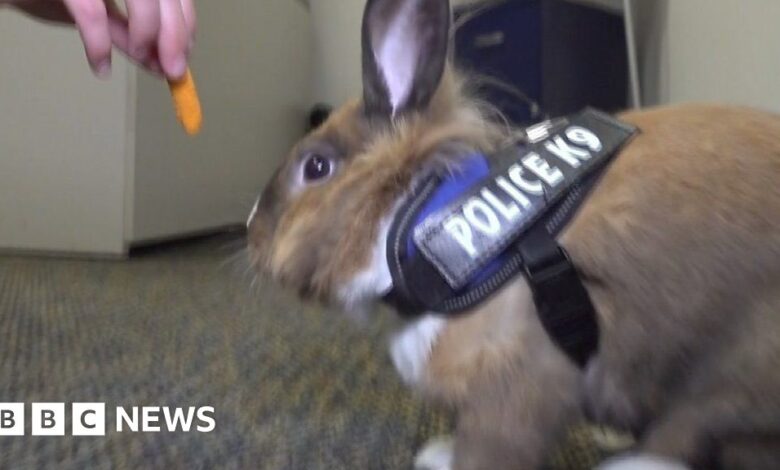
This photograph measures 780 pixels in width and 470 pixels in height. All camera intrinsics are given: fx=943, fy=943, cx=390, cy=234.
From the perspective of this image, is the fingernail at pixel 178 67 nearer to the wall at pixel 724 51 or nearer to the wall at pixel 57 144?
the wall at pixel 724 51

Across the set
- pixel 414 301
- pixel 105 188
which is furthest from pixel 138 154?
pixel 414 301

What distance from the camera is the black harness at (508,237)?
0.63 m

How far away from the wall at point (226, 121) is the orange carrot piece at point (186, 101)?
1209mm

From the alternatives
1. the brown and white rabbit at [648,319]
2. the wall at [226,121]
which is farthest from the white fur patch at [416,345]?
the wall at [226,121]

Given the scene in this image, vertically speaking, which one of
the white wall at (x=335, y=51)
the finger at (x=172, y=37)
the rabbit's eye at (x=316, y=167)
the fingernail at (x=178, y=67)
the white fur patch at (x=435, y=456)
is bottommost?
the white wall at (x=335, y=51)

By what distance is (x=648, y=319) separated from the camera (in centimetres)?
64

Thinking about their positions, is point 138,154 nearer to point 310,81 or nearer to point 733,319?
point 310,81

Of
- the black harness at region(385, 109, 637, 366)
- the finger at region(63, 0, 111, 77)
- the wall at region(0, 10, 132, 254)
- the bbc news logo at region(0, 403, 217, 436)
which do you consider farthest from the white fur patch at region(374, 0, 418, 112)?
the wall at region(0, 10, 132, 254)

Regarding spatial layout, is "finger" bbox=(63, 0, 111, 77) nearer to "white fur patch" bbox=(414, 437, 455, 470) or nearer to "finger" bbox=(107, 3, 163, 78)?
"finger" bbox=(107, 3, 163, 78)

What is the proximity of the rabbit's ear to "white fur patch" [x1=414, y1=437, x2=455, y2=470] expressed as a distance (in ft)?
0.86

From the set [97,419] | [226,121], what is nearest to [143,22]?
Result: [97,419]

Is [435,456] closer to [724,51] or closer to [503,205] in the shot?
[503,205]

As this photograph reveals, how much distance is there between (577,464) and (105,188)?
1522mm

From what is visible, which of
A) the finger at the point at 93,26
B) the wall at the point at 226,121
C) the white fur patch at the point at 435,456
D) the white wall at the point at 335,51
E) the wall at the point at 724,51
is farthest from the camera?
the white wall at the point at 335,51
